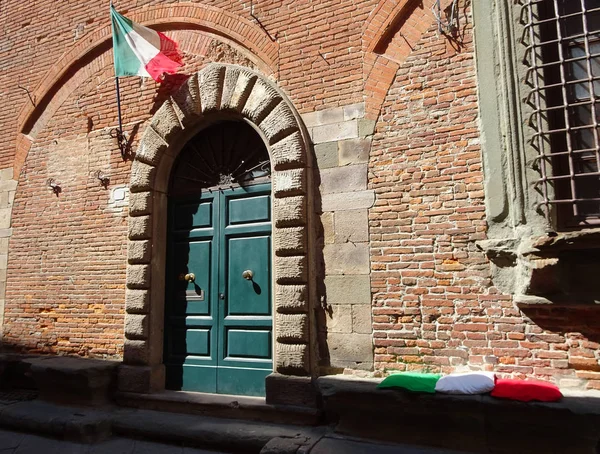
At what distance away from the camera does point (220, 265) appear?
5277 mm

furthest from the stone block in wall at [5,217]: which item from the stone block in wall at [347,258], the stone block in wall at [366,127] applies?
the stone block in wall at [366,127]

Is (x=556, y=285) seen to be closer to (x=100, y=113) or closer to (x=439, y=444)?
(x=439, y=444)

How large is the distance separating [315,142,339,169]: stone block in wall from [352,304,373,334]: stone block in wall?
4.75ft

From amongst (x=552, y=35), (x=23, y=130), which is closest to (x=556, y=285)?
(x=552, y=35)

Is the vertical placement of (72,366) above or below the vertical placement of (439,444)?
above

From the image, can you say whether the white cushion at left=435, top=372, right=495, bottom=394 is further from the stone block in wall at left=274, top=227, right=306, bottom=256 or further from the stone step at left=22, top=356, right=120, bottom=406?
the stone step at left=22, top=356, right=120, bottom=406

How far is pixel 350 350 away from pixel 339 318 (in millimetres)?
317

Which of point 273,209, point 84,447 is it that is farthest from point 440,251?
point 84,447

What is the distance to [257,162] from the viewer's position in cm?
529

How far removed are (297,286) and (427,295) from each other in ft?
4.06

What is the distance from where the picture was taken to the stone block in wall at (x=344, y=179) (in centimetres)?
461

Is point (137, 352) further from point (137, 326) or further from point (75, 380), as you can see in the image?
point (75, 380)

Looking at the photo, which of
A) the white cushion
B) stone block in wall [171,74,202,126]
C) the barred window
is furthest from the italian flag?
the white cushion

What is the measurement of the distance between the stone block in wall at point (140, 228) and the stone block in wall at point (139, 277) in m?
0.35
